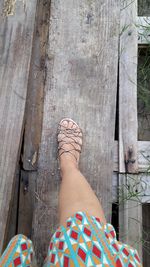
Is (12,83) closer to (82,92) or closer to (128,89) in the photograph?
(82,92)

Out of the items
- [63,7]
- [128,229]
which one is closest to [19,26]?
[63,7]

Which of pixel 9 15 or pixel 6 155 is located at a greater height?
pixel 9 15

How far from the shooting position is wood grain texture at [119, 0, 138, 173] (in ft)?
5.08

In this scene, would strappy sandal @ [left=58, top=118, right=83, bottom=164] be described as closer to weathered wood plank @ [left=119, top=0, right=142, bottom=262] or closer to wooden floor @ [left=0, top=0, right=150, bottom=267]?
wooden floor @ [left=0, top=0, right=150, bottom=267]

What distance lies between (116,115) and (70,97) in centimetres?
22

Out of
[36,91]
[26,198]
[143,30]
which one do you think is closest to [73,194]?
[26,198]

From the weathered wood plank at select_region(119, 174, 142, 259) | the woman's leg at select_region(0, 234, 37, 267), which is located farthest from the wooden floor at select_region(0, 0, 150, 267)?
the woman's leg at select_region(0, 234, 37, 267)

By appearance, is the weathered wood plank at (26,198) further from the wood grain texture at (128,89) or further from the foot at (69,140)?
the wood grain texture at (128,89)

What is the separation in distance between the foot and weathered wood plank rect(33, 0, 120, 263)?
0.03 meters

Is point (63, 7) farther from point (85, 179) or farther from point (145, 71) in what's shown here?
point (85, 179)

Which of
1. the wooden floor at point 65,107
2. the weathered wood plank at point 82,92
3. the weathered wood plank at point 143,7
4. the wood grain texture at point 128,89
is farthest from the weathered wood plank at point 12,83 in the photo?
the weathered wood plank at point 143,7

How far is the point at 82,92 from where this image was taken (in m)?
1.61

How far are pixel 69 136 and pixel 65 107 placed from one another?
0.43ft

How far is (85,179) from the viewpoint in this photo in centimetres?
149
